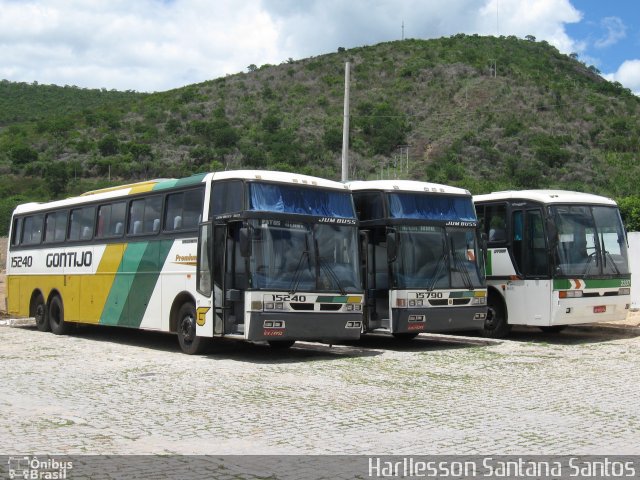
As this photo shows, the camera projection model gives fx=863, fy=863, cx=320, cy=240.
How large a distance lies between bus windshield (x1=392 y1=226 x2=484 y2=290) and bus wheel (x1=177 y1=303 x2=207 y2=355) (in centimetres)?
371

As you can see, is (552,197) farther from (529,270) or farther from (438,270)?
(438,270)

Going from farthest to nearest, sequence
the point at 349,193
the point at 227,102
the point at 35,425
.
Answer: the point at 227,102
the point at 349,193
the point at 35,425

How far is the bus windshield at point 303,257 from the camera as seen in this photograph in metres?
13.9

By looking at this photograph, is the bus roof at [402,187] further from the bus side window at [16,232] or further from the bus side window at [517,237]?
the bus side window at [16,232]

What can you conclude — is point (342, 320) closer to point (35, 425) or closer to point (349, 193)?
point (349, 193)

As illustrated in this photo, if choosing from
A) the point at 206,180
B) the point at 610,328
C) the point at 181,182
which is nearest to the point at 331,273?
the point at 206,180

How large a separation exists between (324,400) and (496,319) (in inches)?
351

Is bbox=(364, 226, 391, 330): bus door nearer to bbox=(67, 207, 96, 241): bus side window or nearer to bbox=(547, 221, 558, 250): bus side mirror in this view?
bbox=(547, 221, 558, 250): bus side mirror

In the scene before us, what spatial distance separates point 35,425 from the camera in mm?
8914

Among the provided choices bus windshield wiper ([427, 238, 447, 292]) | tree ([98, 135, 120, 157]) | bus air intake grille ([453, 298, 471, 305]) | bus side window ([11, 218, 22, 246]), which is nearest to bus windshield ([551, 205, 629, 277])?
bus air intake grille ([453, 298, 471, 305])

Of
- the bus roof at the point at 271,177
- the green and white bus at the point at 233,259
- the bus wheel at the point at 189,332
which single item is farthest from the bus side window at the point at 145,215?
the bus roof at the point at 271,177

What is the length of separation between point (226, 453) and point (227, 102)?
8872 centimetres

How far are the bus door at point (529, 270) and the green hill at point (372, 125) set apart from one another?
142ft

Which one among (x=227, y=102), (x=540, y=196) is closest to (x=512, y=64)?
→ (x=227, y=102)
